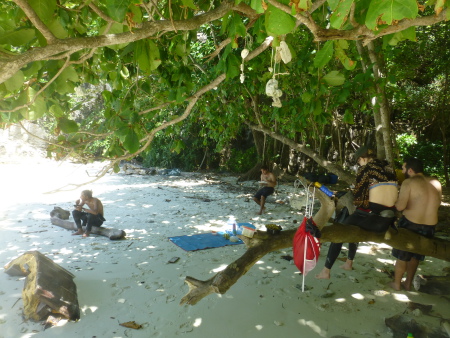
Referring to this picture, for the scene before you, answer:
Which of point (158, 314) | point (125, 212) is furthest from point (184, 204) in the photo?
point (158, 314)

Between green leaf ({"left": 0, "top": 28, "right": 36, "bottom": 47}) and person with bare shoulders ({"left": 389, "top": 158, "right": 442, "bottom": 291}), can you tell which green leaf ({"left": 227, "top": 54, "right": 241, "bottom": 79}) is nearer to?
green leaf ({"left": 0, "top": 28, "right": 36, "bottom": 47})

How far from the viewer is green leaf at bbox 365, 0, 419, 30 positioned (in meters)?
1.29

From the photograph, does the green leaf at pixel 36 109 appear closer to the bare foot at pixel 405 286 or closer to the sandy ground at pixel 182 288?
the sandy ground at pixel 182 288

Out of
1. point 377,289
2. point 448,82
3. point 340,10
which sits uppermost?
point 448,82

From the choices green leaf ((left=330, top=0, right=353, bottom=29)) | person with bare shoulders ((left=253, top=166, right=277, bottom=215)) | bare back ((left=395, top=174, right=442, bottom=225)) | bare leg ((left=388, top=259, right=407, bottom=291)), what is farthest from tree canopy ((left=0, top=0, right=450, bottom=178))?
person with bare shoulders ((left=253, top=166, right=277, bottom=215))

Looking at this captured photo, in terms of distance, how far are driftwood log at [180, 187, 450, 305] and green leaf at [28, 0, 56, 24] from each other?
183cm

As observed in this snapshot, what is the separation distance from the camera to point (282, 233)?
2.87m

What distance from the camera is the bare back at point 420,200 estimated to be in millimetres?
3561

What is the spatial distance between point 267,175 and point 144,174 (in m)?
9.00

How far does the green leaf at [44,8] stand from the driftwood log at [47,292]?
2.89m

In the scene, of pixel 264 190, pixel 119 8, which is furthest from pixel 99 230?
pixel 119 8

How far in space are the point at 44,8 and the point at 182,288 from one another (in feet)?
11.4

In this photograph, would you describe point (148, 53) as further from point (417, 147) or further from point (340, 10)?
point (417, 147)

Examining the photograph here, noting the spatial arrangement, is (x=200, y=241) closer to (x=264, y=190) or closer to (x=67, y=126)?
(x=264, y=190)
